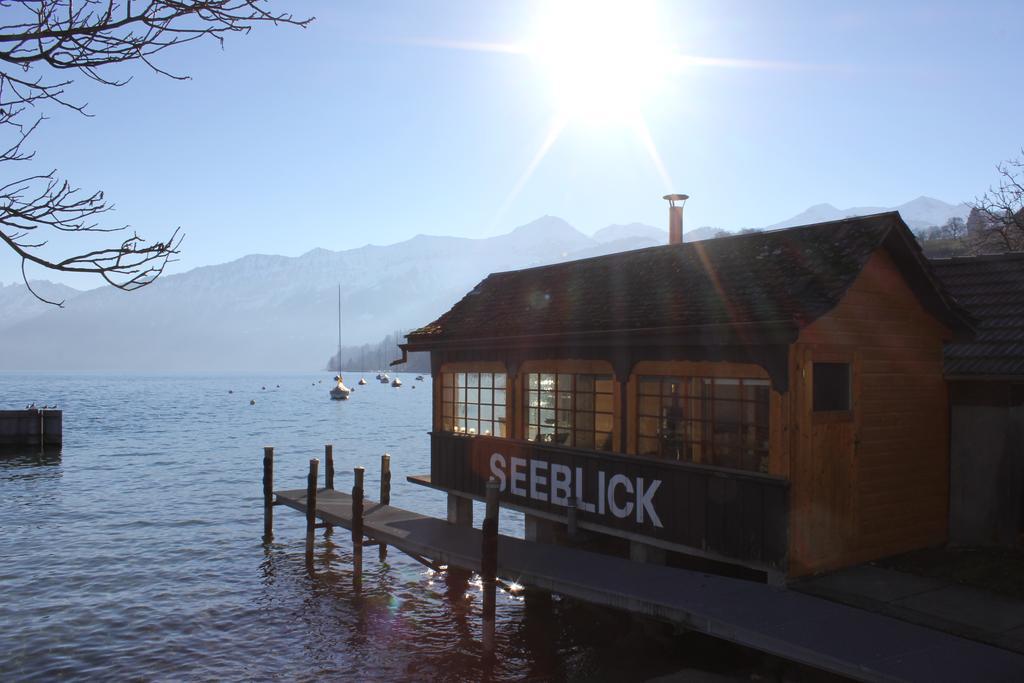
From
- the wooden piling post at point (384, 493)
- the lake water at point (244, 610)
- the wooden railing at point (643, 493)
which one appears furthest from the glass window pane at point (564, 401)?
the wooden piling post at point (384, 493)

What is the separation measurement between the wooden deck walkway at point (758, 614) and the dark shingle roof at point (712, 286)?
3.98 meters

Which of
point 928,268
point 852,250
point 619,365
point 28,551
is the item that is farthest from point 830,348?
point 28,551

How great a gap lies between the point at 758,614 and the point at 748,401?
3.42m

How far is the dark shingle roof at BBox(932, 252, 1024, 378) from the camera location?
44.5 feet

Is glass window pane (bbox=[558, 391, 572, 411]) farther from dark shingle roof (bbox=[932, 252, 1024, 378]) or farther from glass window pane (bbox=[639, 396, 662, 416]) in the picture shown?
dark shingle roof (bbox=[932, 252, 1024, 378])

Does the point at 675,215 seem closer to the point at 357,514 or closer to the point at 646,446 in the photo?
the point at 646,446

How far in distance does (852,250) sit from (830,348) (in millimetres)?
1699

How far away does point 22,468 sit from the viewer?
1786 inches

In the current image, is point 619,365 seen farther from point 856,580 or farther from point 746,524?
point 856,580

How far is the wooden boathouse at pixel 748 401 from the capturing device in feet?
38.9

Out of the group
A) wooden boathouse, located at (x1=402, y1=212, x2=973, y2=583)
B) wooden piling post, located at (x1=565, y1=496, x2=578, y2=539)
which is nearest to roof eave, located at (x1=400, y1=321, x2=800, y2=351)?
wooden boathouse, located at (x1=402, y1=212, x2=973, y2=583)

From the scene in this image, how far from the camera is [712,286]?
13867 mm

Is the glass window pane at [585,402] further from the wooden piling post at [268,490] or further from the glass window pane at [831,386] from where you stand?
the wooden piling post at [268,490]

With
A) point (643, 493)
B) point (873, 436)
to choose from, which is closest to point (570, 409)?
point (643, 493)
